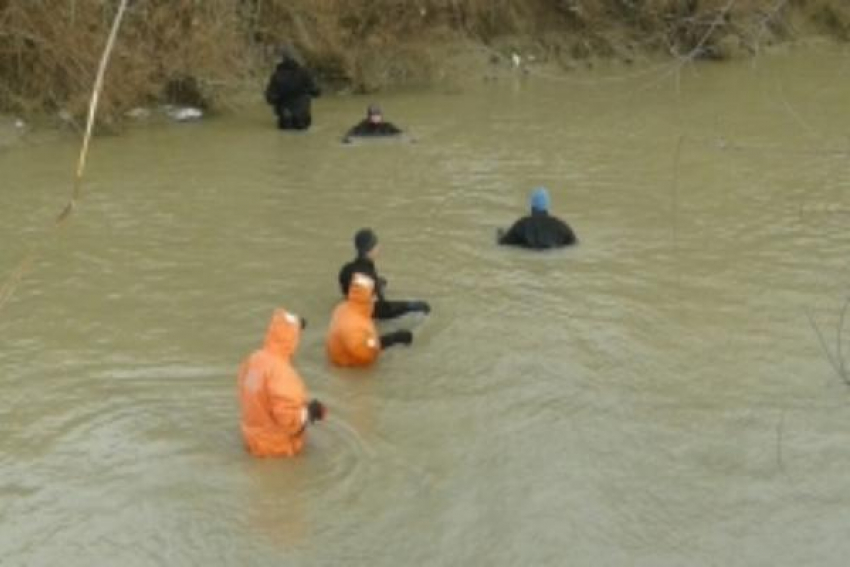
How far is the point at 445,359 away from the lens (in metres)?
9.81

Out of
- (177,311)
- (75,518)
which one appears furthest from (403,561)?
(177,311)

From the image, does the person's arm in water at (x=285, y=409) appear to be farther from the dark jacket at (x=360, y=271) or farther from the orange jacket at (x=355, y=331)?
the dark jacket at (x=360, y=271)

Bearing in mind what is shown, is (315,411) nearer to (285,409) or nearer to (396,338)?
(285,409)

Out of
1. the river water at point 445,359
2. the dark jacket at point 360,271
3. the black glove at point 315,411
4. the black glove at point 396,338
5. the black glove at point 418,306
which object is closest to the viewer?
the river water at point 445,359

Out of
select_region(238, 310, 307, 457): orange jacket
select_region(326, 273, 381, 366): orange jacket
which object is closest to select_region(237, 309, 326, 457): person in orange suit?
select_region(238, 310, 307, 457): orange jacket

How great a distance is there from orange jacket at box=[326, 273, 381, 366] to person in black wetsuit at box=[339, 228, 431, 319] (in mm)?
653

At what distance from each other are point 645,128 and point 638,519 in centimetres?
1284

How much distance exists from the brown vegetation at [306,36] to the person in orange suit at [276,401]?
31.4 ft

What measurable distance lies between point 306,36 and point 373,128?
19.4ft

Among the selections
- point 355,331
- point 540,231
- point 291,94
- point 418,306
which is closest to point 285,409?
point 355,331

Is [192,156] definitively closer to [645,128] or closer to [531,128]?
[531,128]

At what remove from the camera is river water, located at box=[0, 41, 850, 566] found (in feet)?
23.6

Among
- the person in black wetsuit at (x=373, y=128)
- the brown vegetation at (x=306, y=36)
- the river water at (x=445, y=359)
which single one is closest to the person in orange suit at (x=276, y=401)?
the river water at (x=445, y=359)

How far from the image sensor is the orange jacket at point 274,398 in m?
7.60
